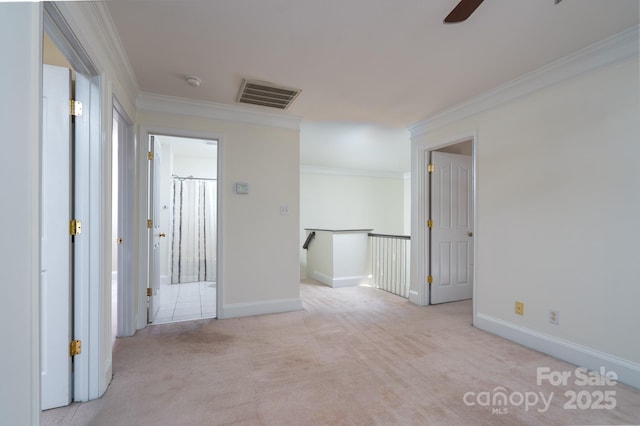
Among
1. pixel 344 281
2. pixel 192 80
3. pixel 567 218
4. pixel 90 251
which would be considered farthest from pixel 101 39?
pixel 344 281

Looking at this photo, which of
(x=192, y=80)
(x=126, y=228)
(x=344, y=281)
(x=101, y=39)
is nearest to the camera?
(x=101, y=39)

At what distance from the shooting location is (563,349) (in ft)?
7.65

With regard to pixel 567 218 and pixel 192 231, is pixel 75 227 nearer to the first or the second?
pixel 567 218

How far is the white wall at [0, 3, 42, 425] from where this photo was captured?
2.93ft

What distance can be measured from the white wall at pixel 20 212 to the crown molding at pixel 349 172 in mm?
5480

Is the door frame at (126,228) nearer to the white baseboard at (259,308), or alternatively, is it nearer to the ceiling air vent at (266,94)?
the white baseboard at (259,308)

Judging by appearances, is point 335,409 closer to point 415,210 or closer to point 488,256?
point 488,256

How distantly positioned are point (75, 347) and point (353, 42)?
8.79 feet

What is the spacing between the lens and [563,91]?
93.5 inches

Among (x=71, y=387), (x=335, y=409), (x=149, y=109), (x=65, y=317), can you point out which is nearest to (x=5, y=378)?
(x=65, y=317)

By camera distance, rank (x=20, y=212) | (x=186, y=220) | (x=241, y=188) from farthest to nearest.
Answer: (x=186, y=220), (x=241, y=188), (x=20, y=212)

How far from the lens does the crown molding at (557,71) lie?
2.02 meters

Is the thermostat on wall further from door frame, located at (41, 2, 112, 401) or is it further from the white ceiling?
door frame, located at (41, 2, 112, 401)

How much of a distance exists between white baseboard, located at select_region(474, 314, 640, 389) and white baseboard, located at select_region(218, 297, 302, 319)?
2.05 m
